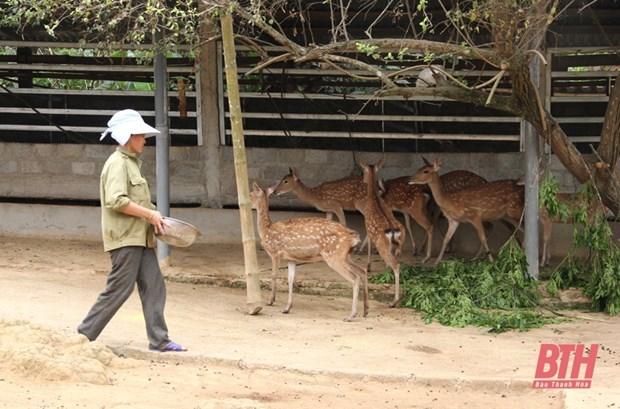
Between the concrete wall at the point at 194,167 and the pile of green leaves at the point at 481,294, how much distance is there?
205 centimetres

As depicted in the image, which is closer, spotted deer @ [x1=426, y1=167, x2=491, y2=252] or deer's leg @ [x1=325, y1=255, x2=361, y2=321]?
deer's leg @ [x1=325, y1=255, x2=361, y2=321]

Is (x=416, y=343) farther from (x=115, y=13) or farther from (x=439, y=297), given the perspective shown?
(x=115, y=13)

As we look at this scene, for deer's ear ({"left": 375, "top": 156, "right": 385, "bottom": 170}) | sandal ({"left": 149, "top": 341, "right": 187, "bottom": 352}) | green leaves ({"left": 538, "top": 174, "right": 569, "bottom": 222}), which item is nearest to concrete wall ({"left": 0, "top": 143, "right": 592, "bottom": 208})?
deer's ear ({"left": 375, "top": 156, "right": 385, "bottom": 170})

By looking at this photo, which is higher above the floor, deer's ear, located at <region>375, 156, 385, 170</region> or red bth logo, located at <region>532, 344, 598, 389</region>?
deer's ear, located at <region>375, 156, 385, 170</region>

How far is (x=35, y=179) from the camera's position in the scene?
572 inches

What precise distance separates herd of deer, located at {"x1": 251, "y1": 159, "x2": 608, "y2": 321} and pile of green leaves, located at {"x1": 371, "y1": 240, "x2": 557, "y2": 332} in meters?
0.34

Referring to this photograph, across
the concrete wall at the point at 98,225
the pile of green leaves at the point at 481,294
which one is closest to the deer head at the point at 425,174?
the concrete wall at the point at 98,225

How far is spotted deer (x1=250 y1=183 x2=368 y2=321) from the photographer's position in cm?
1091

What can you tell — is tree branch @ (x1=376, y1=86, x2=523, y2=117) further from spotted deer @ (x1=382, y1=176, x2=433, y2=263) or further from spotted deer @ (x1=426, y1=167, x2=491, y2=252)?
spotted deer @ (x1=382, y1=176, x2=433, y2=263)

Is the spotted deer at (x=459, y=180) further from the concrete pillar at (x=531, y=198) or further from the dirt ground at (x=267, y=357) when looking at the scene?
the dirt ground at (x=267, y=357)

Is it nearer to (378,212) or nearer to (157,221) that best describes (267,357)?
(157,221)

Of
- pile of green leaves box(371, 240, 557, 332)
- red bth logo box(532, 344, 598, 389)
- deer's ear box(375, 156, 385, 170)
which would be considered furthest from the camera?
deer's ear box(375, 156, 385, 170)

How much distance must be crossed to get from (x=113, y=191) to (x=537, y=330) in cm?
438

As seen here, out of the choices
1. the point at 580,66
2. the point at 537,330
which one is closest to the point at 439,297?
the point at 537,330
